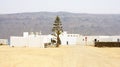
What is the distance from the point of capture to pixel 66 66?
17.0 metres

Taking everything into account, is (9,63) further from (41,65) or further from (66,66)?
(66,66)

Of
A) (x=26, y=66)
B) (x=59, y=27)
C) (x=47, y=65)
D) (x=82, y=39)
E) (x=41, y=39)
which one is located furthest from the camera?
(x=82, y=39)

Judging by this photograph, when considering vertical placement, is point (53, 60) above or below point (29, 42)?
above

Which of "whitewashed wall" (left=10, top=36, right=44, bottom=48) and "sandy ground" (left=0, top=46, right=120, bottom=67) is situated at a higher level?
"sandy ground" (left=0, top=46, right=120, bottom=67)

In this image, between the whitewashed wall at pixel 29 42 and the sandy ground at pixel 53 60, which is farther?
the whitewashed wall at pixel 29 42

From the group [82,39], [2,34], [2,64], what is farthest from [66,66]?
[2,34]

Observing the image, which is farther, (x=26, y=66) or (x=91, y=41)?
(x=91, y=41)

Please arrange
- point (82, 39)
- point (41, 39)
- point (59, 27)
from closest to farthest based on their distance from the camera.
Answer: point (41, 39) < point (59, 27) < point (82, 39)

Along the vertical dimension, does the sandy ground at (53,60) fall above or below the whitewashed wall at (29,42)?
above

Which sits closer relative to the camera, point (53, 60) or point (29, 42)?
point (53, 60)

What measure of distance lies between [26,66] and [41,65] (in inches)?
A: 43.6

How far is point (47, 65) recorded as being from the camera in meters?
17.0

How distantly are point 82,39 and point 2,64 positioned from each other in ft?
249

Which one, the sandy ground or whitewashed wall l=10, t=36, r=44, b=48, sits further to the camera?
whitewashed wall l=10, t=36, r=44, b=48
